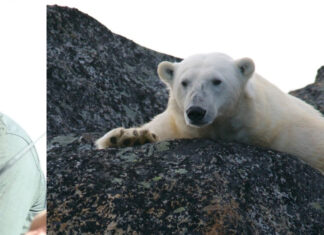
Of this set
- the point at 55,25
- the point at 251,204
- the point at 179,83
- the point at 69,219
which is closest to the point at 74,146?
the point at 179,83

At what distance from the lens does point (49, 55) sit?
14.6ft

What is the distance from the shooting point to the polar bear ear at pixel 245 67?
3611 millimetres

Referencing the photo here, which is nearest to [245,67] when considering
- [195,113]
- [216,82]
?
[216,82]

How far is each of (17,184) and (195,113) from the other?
168cm

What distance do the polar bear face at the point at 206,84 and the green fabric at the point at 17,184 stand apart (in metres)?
1.60

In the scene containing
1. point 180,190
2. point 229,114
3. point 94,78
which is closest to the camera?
point 180,190

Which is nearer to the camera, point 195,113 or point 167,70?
point 195,113

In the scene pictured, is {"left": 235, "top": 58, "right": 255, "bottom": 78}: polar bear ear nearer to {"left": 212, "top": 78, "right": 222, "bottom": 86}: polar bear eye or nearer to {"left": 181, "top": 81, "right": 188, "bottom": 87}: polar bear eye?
{"left": 212, "top": 78, "right": 222, "bottom": 86}: polar bear eye

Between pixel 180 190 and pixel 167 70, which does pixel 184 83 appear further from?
pixel 180 190

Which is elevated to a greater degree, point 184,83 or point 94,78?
point 184,83

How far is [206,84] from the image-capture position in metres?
3.38

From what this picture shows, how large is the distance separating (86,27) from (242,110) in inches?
76.1

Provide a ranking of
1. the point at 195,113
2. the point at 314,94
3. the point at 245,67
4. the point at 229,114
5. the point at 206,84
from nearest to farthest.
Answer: the point at 195,113
the point at 206,84
the point at 229,114
the point at 245,67
the point at 314,94

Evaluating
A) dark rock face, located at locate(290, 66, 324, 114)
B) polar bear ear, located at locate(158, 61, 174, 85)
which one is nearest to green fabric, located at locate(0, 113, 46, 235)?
polar bear ear, located at locate(158, 61, 174, 85)
